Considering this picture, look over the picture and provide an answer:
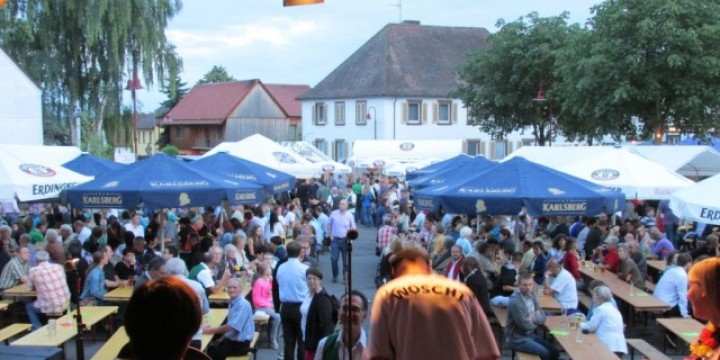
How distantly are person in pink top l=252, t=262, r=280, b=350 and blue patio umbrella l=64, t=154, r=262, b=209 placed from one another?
4.82ft

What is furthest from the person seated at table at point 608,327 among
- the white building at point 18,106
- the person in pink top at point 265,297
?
the white building at point 18,106

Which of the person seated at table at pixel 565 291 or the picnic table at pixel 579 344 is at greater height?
the person seated at table at pixel 565 291

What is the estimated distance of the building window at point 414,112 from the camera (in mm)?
52344

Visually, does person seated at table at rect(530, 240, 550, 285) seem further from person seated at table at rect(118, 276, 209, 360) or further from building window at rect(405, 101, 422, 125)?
building window at rect(405, 101, 422, 125)

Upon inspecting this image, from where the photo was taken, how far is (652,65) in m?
27.5

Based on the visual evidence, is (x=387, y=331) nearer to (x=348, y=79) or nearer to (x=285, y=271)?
(x=285, y=271)

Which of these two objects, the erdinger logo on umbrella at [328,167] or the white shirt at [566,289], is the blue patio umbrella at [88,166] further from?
the white shirt at [566,289]

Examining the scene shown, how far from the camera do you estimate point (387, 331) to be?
4.38 meters

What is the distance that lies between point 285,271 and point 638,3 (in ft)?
70.6

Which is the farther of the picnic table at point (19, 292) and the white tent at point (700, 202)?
the picnic table at point (19, 292)

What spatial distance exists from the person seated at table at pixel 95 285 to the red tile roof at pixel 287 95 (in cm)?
5700

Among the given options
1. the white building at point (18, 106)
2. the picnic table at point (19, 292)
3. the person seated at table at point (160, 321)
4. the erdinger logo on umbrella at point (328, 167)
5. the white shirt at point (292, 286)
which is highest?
the white building at point (18, 106)

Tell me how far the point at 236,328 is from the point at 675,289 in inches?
252

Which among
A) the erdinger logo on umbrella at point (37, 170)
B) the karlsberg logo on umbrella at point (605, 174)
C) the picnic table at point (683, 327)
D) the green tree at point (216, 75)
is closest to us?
the picnic table at point (683, 327)
